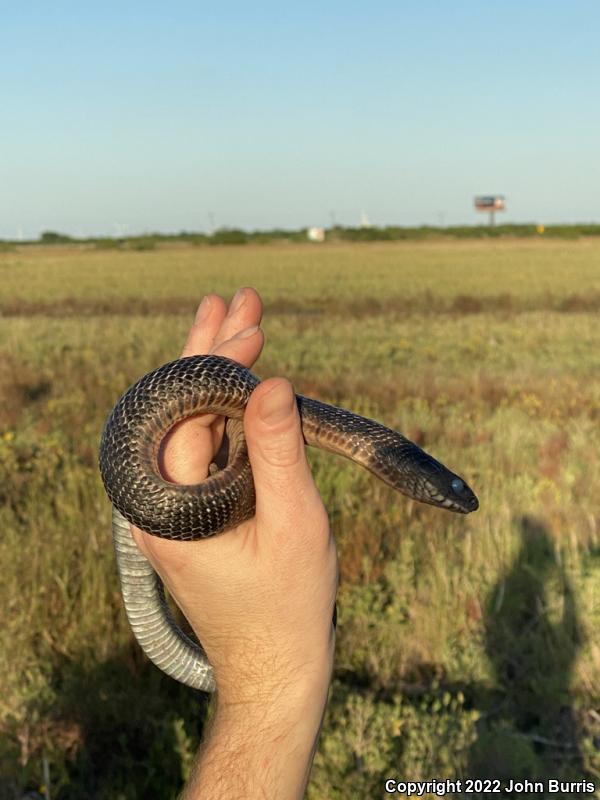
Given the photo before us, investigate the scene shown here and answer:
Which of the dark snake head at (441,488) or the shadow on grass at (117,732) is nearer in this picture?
the dark snake head at (441,488)

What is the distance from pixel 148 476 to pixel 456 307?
26021 mm

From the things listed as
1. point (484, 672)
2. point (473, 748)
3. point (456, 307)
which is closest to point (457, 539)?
point (484, 672)

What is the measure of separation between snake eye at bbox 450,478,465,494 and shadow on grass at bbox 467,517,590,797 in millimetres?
1705

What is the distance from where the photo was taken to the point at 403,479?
2.62 metres

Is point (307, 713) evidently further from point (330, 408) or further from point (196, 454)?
point (330, 408)

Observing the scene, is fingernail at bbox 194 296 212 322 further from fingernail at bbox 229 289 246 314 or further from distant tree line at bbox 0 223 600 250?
distant tree line at bbox 0 223 600 250

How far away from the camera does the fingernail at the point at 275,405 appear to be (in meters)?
1.84

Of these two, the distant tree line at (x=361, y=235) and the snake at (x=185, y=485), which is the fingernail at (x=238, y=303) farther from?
the distant tree line at (x=361, y=235)

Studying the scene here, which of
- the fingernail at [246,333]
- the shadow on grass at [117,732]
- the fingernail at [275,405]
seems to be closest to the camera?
the fingernail at [275,405]

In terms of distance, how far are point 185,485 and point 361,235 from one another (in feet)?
322

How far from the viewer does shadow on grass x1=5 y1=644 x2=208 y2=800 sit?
3555mm

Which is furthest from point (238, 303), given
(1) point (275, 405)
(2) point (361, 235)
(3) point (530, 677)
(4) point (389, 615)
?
(2) point (361, 235)

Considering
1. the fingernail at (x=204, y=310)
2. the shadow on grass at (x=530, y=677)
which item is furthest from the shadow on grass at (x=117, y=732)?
the fingernail at (x=204, y=310)

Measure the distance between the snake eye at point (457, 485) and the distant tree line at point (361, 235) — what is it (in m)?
90.7
